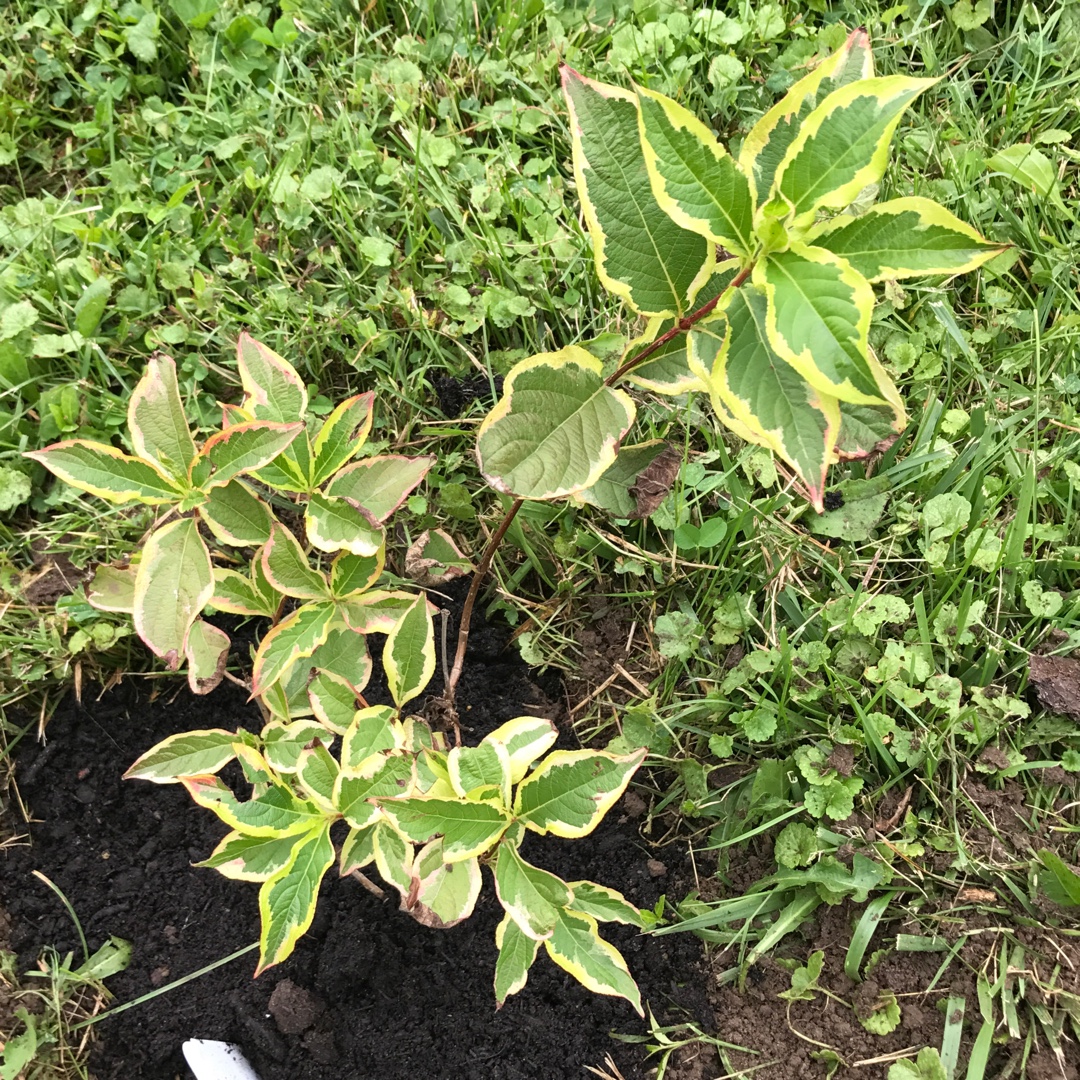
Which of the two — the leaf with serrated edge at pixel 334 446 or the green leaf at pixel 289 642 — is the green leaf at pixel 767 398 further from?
the green leaf at pixel 289 642

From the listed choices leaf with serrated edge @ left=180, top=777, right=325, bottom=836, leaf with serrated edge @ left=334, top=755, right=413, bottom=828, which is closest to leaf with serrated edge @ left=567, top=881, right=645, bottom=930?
leaf with serrated edge @ left=334, top=755, right=413, bottom=828

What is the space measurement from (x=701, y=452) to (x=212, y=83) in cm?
167

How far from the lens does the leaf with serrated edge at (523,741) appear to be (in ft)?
4.45

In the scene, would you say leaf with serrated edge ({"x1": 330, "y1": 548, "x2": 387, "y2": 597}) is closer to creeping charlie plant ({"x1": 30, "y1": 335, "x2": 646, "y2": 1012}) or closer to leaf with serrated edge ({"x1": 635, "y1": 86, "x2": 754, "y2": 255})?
creeping charlie plant ({"x1": 30, "y1": 335, "x2": 646, "y2": 1012})

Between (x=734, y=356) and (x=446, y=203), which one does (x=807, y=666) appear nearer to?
(x=734, y=356)

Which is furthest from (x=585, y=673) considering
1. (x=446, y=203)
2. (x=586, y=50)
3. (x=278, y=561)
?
(x=586, y=50)

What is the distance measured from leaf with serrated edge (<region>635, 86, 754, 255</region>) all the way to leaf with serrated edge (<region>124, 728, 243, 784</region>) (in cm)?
106

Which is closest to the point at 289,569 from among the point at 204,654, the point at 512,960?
the point at 204,654

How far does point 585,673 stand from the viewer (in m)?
1.90

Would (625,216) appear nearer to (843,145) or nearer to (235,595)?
(843,145)

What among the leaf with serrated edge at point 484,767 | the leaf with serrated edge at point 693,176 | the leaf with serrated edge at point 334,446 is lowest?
the leaf with serrated edge at point 484,767

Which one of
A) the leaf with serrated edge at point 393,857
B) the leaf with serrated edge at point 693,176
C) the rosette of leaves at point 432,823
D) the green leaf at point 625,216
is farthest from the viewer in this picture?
the leaf with serrated edge at point 393,857

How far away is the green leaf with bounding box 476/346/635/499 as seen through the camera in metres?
1.23

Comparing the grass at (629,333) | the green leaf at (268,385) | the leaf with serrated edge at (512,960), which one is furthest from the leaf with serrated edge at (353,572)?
the leaf with serrated edge at (512,960)
